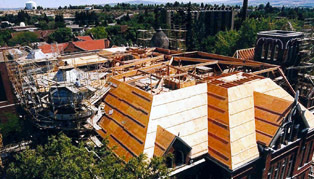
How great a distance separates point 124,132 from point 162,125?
4412 millimetres

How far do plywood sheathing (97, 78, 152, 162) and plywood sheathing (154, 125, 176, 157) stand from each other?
137 cm

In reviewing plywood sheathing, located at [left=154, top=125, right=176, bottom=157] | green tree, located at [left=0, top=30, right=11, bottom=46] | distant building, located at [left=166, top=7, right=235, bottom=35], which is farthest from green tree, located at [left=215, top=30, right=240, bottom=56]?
green tree, located at [left=0, top=30, right=11, bottom=46]

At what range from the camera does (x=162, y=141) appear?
936 inches

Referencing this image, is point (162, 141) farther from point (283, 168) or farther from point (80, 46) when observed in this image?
point (80, 46)

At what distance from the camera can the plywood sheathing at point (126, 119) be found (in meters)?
24.9

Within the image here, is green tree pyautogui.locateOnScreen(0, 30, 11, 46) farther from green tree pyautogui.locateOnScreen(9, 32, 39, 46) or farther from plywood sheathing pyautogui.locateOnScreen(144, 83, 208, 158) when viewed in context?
plywood sheathing pyautogui.locateOnScreen(144, 83, 208, 158)

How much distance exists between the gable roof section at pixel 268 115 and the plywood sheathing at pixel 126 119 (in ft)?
40.8

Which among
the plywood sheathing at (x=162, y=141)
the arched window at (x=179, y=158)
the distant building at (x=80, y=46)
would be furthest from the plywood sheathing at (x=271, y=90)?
the distant building at (x=80, y=46)

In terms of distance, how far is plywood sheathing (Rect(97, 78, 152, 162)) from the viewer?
2486 centimetres

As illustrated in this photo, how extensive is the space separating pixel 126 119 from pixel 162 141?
570 centimetres

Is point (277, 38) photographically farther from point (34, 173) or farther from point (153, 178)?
point (34, 173)

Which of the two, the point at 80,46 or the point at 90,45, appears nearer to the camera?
the point at 80,46

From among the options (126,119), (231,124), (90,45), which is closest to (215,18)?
(90,45)

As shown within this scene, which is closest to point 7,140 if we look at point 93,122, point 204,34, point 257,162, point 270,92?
point 93,122
